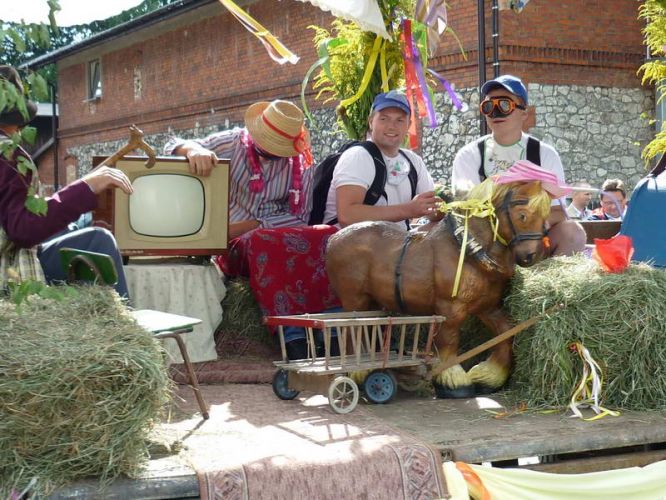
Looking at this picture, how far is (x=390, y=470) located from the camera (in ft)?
8.96

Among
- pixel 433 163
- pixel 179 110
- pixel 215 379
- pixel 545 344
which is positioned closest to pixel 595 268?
pixel 545 344

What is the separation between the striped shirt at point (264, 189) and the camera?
4980 millimetres

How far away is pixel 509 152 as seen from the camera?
A: 4383 mm

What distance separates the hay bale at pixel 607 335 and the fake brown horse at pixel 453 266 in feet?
0.72

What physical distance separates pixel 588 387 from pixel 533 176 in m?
0.88

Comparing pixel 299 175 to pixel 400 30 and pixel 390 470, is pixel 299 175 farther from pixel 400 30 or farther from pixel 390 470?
pixel 390 470

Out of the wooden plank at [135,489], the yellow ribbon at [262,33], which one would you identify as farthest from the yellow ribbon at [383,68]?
the wooden plank at [135,489]

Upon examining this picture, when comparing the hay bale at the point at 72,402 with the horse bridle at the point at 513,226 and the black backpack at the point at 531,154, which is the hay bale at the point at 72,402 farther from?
the black backpack at the point at 531,154

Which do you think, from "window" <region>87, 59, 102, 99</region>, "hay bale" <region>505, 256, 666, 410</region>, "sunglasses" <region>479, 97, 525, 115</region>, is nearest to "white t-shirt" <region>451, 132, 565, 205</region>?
"sunglasses" <region>479, 97, 525, 115</region>

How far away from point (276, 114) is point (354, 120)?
41.7 inches

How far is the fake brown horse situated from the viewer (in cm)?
370

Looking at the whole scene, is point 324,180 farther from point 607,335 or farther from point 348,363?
point 607,335

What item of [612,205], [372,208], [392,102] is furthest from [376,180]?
[612,205]

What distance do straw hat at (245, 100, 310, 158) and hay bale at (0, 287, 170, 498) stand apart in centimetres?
238
